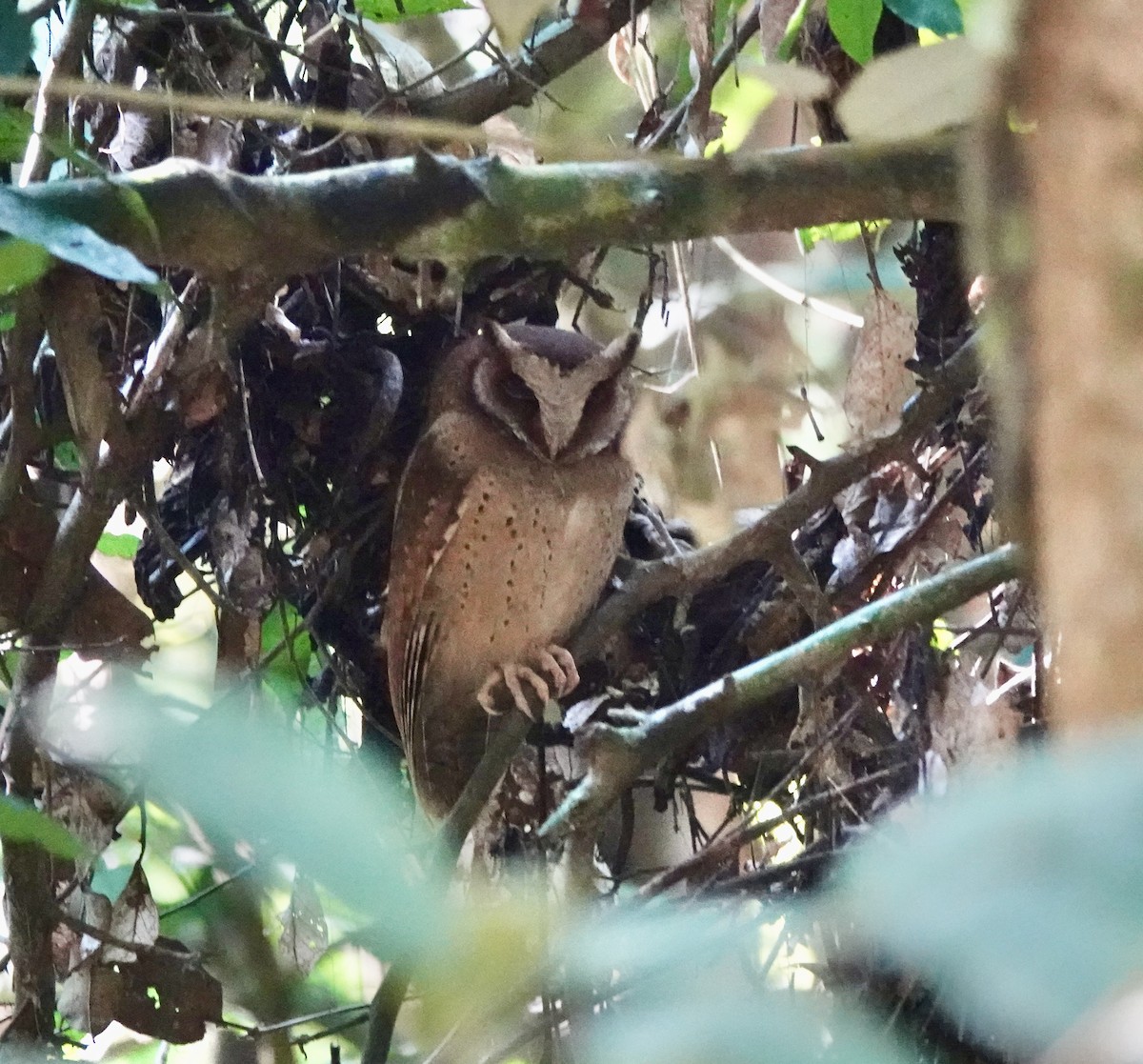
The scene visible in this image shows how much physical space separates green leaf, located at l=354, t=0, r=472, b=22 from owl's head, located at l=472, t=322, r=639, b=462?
1.28 ft

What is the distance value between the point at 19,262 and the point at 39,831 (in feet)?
1.03

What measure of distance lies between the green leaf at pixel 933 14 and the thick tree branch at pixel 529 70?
0.46 meters

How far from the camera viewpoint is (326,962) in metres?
0.75

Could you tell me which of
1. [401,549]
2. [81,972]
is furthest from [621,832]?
[81,972]

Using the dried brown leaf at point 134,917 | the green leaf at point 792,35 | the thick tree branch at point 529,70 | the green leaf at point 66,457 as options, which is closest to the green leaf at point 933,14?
the green leaf at point 792,35

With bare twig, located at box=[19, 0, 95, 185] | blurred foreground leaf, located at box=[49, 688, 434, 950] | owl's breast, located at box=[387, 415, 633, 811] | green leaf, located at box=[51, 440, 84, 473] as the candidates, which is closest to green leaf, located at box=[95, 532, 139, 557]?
green leaf, located at box=[51, 440, 84, 473]

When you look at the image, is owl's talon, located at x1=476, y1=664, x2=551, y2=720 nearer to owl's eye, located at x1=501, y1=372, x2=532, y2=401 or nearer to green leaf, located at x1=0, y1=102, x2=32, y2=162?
owl's eye, located at x1=501, y1=372, x2=532, y2=401

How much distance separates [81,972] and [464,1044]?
3.92ft

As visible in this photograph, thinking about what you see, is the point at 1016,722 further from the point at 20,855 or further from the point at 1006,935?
the point at 1006,935

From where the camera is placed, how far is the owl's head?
5.58 ft

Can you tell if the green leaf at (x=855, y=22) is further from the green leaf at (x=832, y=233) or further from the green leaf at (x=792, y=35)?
the green leaf at (x=832, y=233)

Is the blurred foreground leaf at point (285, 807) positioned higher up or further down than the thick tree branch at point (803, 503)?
further down

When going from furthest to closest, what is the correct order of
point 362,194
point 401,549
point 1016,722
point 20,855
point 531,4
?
point 401,549
point 1016,722
point 20,855
point 362,194
point 531,4

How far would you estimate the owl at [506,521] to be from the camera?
5.68 ft
